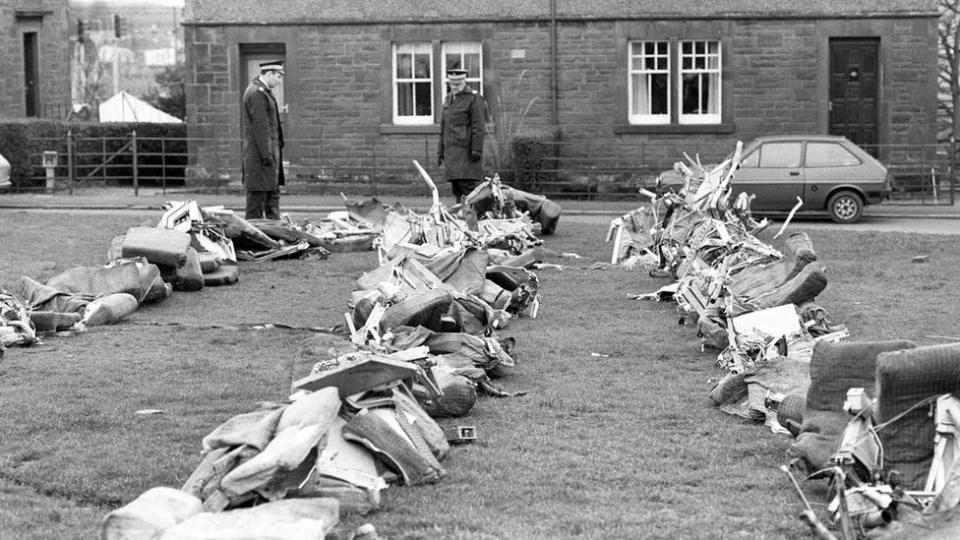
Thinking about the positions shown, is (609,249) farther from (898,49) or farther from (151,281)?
(898,49)

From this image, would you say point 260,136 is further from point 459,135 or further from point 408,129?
point 408,129

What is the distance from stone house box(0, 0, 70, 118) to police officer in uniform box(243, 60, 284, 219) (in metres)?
21.3

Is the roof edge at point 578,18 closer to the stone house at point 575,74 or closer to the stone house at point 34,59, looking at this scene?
the stone house at point 575,74

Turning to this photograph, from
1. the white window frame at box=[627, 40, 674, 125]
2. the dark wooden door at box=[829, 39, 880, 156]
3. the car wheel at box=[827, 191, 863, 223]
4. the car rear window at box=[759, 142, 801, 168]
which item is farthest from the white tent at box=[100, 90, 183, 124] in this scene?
the car wheel at box=[827, 191, 863, 223]

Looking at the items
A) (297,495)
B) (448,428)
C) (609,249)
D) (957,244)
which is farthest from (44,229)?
(297,495)

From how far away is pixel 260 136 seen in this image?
1934cm

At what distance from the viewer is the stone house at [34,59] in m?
39.4

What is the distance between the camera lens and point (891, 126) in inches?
1190

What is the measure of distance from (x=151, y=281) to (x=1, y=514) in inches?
296

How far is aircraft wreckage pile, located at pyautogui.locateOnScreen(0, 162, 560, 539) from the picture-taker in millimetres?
6215

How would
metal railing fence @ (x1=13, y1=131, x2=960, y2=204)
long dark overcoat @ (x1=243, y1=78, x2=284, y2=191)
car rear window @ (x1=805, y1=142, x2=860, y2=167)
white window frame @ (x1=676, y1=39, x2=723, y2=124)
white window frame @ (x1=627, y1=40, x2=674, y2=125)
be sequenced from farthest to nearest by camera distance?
white window frame @ (x1=627, y1=40, x2=674, y2=125) → white window frame @ (x1=676, y1=39, x2=723, y2=124) → metal railing fence @ (x1=13, y1=131, x2=960, y2=204) → car rear window @ (x1=805, y1=142, x2=860, y2=167) → long dark overcoat @ (x1=243, y1=78, x2=284, y2=191)

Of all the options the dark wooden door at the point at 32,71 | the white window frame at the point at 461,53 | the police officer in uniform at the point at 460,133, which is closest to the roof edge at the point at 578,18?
the white window frame at the point at 461,53

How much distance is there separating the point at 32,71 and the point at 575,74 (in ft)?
54.5

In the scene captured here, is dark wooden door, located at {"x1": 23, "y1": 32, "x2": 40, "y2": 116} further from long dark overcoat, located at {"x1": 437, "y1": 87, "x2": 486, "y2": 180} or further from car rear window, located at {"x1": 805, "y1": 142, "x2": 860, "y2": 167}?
car rear window, located at {"x1": 805, "y1": 142, "x2": 860, "y2": 167}
